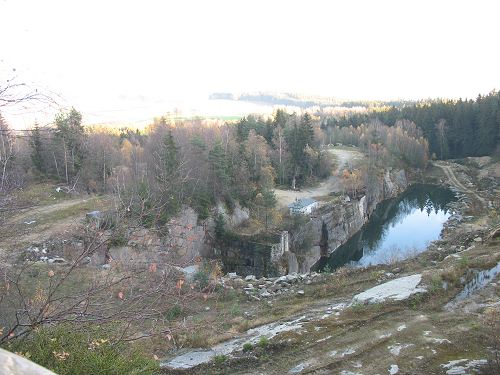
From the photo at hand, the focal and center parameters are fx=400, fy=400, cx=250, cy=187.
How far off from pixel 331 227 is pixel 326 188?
30.3 feet

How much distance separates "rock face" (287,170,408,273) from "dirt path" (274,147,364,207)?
308cm

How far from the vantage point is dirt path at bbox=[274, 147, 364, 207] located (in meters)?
39.2

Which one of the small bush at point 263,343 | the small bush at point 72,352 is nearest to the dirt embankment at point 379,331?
the small bush at point 263,343

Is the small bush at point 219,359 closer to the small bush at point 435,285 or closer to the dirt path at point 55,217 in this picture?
the small bush at point 435,285

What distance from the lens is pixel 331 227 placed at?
118 ft

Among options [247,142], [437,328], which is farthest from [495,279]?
[247,142]

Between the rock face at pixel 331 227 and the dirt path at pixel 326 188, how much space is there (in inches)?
121

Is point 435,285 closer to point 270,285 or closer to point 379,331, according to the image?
point 379,331

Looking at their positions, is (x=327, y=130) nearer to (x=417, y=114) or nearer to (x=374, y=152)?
(x=417, y=114)

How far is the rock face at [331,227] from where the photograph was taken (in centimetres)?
3144

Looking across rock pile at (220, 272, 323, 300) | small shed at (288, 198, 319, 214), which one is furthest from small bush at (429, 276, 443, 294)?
small shed at (288, 198, 319, 214)

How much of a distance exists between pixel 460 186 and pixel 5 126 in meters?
57.8

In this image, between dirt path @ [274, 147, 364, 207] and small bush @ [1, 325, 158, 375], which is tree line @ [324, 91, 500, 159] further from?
small bush @ [1, 325, 158, 375]

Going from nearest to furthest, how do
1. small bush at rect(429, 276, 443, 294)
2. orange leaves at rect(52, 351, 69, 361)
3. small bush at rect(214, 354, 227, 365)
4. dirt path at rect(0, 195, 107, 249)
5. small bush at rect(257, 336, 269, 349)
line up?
orange leaves at rect(52, 351, 69, 361) < small bush at rect(214, 354, 227, 365) < small bush at rect(257, 336, 269, 349) < small bush at rect(429, 276, 443, 294) < dirt path at rect(0, 195, 107, 249)
